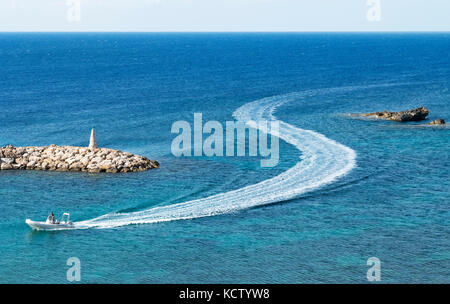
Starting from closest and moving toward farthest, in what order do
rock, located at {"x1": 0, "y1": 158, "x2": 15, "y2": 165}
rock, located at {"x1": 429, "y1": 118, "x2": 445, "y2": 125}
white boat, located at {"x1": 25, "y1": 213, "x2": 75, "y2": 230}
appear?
white boat, located at {"x1": 25, "y1": 213, "x2": 75, "y2": 230}
rock, located at {"x1": 0, "y1": 158, "x2": 15, "y2": 165}
rock, located at {"x1": 429, "y1": 118, "x2": 445, "y2": 125}

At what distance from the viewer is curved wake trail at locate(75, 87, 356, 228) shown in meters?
73.9

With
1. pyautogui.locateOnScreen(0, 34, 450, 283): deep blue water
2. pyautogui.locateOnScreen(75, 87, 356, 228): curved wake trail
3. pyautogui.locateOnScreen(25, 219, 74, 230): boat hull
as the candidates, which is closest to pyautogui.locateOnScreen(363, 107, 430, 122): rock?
pyautogui.locateOnScreen(0, 34, 450, 283): deep blue water

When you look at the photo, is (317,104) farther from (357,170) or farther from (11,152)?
(11,152)

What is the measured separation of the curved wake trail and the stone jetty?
17.5 metres

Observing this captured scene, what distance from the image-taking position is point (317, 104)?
150875 mm

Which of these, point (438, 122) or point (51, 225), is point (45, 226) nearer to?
point (51, 225)

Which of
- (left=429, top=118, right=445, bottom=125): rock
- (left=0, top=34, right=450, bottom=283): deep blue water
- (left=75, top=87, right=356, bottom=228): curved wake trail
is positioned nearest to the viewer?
(left=0, top=34, right=450, bottom=283): deep blue water

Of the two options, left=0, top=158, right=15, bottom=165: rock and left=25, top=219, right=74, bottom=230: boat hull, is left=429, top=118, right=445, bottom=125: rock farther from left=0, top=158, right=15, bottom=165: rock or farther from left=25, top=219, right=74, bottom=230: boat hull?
left=25, top=219, right=74, bottom=230: boat hull

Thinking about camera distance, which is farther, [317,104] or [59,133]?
[317,104]

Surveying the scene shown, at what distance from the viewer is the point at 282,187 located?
277 feet

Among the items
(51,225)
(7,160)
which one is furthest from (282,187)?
(7,160)
